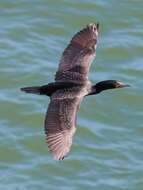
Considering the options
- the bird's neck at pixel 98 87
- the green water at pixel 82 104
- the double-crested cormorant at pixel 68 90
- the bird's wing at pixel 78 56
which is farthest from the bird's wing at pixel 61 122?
the green water at pixel 82 104

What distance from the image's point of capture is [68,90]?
11891mm

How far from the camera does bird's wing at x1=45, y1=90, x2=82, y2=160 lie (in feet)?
36.3

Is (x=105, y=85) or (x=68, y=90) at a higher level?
(x=105, y=85)

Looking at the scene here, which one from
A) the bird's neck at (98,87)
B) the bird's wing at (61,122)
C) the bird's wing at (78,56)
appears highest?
the bird's wing at (78,56)

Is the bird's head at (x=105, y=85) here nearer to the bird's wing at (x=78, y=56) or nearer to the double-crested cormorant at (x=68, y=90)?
the double-crested cormorant at (x=68, y=90)

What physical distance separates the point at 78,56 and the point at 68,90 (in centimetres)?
105

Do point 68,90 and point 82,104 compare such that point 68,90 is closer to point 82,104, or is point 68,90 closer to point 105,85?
point 105,85

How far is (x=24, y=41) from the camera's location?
1658cm

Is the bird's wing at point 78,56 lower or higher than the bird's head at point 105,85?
higher

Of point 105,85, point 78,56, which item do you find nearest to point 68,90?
point 105,85

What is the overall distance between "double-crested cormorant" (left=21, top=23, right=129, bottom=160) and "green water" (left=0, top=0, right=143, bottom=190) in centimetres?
210

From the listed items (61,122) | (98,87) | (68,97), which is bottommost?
(61,122)

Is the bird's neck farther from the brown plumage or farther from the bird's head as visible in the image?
the brown plumage

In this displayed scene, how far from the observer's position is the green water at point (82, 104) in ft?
45.9
